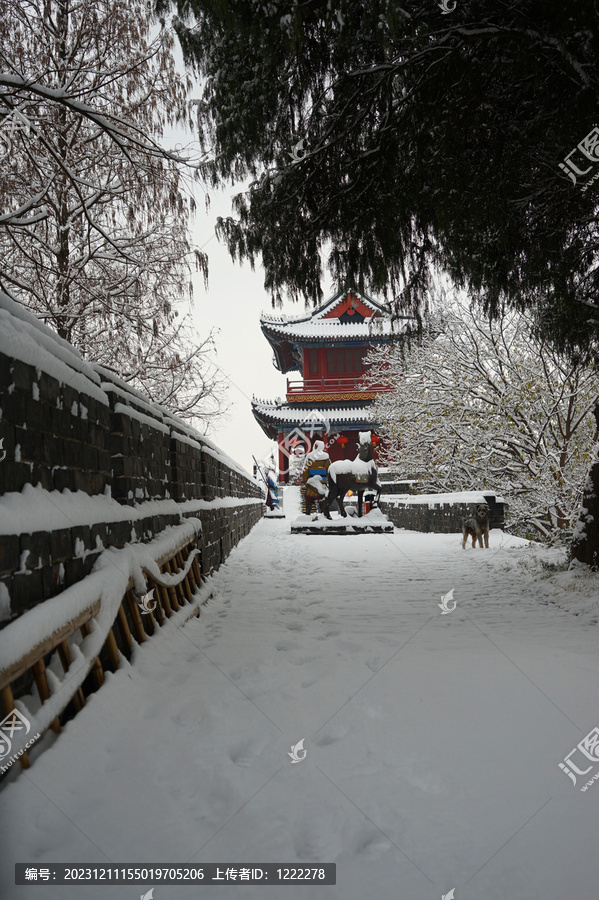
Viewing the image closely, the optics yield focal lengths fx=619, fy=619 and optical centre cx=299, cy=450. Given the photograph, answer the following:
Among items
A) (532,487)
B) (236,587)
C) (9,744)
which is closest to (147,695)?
(9,744)

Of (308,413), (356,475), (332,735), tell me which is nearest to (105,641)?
(332,735)

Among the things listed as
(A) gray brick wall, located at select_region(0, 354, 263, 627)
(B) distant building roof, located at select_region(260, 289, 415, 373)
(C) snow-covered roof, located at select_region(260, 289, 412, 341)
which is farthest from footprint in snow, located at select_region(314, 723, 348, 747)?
(C) snow-covered roof, located at select_region(260, 289, 412, 341)

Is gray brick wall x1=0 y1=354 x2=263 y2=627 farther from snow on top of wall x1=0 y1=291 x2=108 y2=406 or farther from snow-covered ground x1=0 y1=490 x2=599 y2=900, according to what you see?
snow-covered ground x1=0 y1=490 x2=599 y2=900

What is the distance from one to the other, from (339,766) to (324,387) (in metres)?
33.3

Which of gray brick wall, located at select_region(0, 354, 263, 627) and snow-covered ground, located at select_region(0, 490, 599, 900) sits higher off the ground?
gray brick wall, located at select_region(0, 354, 263, 627)

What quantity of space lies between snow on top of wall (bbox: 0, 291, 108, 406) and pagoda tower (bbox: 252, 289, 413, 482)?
29.9 meters

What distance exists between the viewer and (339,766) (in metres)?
2.55

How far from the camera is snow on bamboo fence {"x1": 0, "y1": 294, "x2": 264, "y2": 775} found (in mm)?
2252

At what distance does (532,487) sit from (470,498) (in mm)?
3461

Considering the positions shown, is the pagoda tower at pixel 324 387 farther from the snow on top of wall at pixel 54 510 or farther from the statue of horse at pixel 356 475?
the snow on top of wall at pixel 54 510

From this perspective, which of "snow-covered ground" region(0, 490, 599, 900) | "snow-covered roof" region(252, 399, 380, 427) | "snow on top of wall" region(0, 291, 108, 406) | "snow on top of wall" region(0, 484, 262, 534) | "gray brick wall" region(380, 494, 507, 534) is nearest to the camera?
"snow-covered ground" region(0, 490, 599, 900)

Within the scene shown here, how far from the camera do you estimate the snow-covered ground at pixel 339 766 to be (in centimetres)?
193

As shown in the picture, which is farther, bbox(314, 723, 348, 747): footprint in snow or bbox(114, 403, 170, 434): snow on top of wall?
bbox(114, 403, 170, 434): snow on top of wall

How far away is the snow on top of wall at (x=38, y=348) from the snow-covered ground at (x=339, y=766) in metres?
1.49
